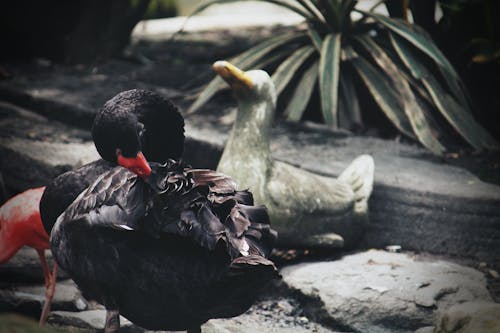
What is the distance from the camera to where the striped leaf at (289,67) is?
507 cm

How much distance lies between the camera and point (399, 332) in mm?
3248

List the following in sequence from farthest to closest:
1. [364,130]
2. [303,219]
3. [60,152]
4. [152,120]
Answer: [364,130] < [60,152] < [303,219] < [152,120]

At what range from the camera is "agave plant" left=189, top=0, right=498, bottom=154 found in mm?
4891

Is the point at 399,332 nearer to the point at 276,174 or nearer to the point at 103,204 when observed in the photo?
the point at 276,174

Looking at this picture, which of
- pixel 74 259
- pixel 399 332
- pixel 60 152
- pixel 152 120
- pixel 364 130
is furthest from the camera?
pixel 364 130

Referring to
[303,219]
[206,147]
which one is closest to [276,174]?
[303,219]

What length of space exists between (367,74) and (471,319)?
2771mm

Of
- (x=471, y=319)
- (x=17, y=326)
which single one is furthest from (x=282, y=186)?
(x=17, y=326)

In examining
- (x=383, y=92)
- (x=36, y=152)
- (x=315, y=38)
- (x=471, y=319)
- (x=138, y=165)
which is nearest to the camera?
(x=138, y=165)

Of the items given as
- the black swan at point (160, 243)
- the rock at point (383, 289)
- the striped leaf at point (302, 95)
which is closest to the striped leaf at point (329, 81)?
the striped leaf at point (302, 95)

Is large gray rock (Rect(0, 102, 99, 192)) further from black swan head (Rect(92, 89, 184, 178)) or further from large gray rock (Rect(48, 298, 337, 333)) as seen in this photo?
black swan head (Rect(92, 89, 184, 178))

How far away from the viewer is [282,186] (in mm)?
3678

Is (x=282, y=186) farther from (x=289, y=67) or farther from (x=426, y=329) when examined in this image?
(x=289, y=67)

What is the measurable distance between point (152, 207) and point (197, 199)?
6.4 inches
